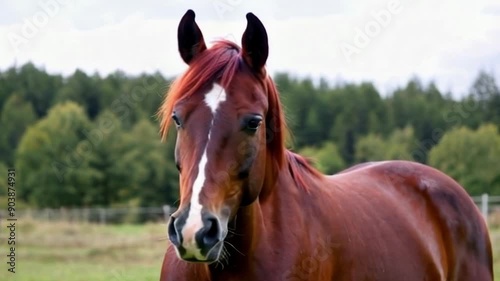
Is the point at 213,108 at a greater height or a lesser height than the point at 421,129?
greater

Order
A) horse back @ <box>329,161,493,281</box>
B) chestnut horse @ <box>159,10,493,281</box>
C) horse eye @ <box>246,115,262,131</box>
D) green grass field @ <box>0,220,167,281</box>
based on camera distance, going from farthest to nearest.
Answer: green grass field @ <box>0,220,167,281</box>
horse back @ <box>329,161,493,281</box>
horse eye @ <box>246,115,262,131</box>
chestnut horse @ <box>159,10,493,281</box>

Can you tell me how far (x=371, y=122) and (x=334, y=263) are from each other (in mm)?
67528

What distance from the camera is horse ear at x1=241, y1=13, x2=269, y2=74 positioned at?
3.49 meters

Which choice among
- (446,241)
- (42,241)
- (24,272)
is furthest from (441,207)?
(42,241)

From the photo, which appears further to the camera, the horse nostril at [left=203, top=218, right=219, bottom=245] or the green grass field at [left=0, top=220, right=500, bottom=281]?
the green grass field at [left=0, top=220, right=500, bottom=281]

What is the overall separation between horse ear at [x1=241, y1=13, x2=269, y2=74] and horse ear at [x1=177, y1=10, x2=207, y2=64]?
0.23 m

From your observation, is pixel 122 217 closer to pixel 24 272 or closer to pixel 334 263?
pixel 24 272

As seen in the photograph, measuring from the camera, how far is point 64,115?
56.0 meters

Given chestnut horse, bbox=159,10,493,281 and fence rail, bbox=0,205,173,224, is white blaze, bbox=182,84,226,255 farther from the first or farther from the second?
fence rail, bbox=0,205,173,224

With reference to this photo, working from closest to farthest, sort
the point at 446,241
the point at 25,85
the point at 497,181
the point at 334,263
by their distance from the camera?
the point at 334,263 < the point at 446,241 < the point at 497,181 < the point at 25,85

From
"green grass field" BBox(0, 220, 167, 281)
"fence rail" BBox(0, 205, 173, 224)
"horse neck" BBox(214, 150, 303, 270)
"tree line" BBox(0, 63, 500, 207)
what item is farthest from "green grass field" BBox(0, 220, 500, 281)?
"tree line" BBox(0, 63, 500, 207)

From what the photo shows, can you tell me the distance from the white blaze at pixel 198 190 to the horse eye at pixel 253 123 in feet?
0.52

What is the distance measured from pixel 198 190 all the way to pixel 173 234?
221 millimetres

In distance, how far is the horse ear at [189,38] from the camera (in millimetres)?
3539
